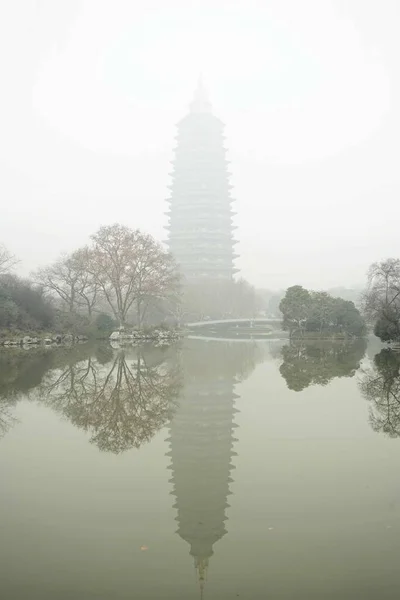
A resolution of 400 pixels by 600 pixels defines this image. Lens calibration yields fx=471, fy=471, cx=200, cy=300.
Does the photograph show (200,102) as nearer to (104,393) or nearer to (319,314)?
(319,314)

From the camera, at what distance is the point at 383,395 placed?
33.9 ft

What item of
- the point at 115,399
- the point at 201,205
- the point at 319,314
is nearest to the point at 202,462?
the point at 115,399

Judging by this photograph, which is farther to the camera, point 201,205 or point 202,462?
point 201,205

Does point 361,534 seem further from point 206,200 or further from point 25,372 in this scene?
point 206,200

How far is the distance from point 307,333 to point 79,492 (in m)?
35.2

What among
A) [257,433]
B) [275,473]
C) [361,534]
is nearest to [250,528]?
[361,534]

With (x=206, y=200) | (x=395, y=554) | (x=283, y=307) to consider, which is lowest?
(x=395, y=554)

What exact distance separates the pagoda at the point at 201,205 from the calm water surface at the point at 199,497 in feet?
228

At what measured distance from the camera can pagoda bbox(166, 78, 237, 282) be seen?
8231 cm

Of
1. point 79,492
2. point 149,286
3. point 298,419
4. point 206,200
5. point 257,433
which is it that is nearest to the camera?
point 79,492

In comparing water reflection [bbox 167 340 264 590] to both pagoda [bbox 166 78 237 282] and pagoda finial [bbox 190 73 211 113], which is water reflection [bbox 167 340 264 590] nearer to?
pagoda [bbox 166 78 237 282]

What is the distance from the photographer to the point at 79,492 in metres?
4.96

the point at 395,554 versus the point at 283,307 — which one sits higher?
the point at 283,307

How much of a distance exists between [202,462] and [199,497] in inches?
46.3
